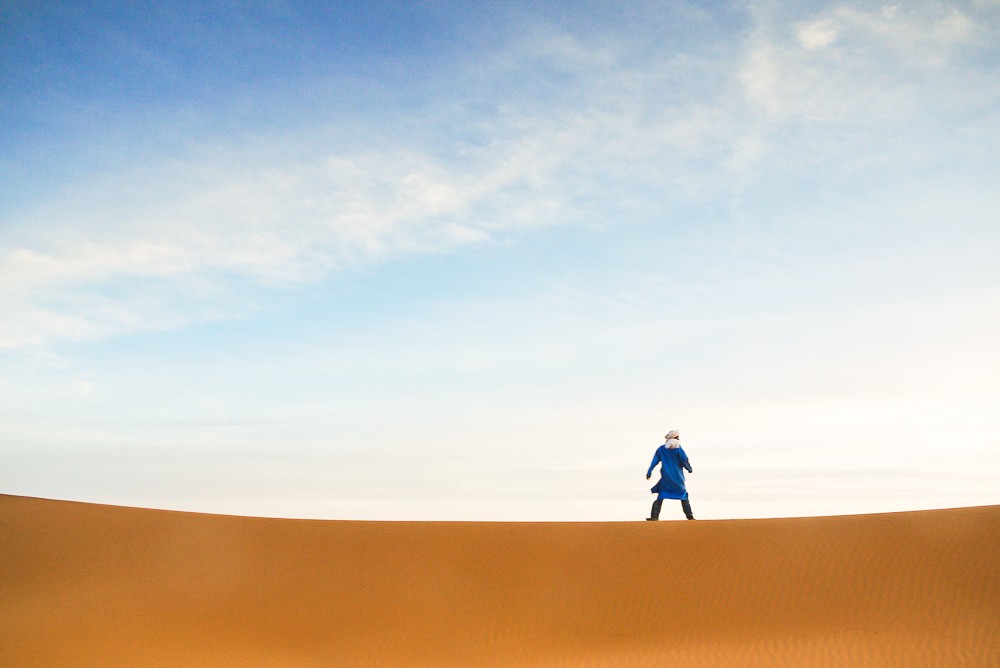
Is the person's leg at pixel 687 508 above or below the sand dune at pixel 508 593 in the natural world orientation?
above

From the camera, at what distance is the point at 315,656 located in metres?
9.99

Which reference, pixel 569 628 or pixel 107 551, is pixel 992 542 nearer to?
pixel 569 628

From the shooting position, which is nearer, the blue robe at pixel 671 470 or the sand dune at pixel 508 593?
the sand dune at pixel 508 593

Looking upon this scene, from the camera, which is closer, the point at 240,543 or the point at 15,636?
the point at 15,636

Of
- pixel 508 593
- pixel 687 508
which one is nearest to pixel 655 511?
pixel 687 508

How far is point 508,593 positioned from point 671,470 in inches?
143

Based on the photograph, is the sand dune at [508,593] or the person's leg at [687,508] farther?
the person's leg at [687,508]

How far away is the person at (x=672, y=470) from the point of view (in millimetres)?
13438

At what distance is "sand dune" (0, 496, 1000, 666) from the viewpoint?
9.67m

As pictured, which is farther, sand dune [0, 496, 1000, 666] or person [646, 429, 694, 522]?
person [646, 429, 694, 522]

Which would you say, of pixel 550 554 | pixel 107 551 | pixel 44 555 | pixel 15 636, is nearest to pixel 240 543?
pixel 107 551

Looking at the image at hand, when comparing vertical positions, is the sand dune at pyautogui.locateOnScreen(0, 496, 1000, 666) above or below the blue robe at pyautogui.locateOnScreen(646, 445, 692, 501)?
below

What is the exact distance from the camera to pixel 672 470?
44.2 feet

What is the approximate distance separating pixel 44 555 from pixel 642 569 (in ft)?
30.9
